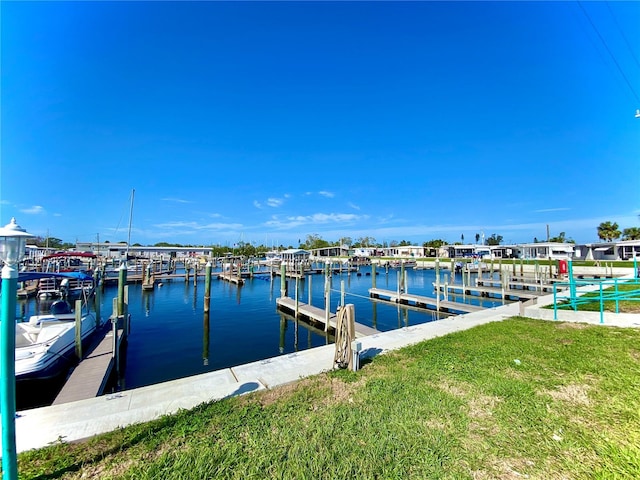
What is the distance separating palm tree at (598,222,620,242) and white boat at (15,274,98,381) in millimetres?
72378

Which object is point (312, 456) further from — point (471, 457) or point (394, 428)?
point (471, 457)

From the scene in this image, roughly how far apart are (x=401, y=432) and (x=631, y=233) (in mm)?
75222

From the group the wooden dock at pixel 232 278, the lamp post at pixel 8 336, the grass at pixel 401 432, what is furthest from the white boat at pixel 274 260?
the lamp post at pixel 8 336

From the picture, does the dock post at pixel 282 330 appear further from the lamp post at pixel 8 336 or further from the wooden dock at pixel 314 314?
the lamp post at pixel 8 336

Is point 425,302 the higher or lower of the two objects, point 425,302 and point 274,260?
the lower

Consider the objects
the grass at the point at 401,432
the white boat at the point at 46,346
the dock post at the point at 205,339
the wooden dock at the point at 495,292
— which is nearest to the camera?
the grass at the point at 401,432

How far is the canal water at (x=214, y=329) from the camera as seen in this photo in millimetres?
11078

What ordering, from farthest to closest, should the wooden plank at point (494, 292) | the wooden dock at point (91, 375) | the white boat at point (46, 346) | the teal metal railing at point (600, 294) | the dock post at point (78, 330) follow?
the wooden plank at point (494, 292) → the dock post at point (78, 330) → the teal metal railing at point (600, 294) → the white boat at point (46, 346) → the wooden dock at point (91, 375)

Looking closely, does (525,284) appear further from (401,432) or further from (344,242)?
(344,242)

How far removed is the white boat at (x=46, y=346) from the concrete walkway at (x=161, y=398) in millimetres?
4571

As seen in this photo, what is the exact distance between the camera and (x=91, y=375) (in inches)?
331

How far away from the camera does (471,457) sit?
3490 millimetres

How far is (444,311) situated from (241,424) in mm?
17355

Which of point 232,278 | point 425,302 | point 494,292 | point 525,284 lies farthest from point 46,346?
point 525,284
